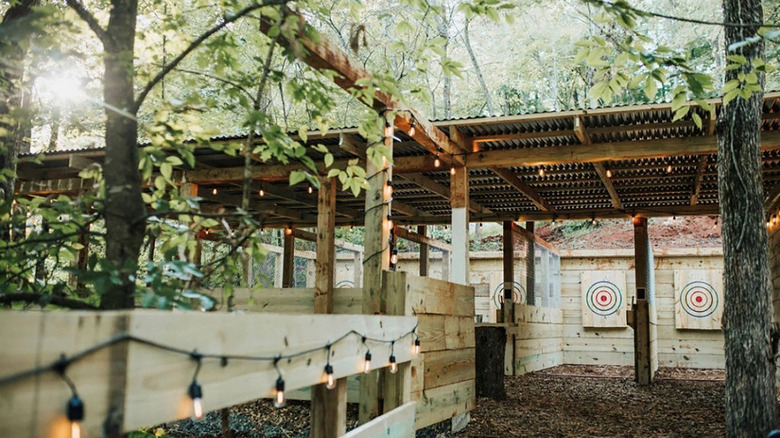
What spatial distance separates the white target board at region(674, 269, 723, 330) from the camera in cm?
1248

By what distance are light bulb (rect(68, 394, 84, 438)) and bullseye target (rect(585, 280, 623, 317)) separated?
13073 mm

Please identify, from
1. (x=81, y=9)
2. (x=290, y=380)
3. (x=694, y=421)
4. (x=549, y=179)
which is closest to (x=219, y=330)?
(x=290, y=380)

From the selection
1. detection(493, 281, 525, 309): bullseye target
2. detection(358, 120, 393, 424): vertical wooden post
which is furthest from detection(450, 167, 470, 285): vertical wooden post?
detection(493, 281, 525, 309): bullseye target

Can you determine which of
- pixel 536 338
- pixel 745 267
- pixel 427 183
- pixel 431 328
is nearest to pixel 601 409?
pixel 431 328

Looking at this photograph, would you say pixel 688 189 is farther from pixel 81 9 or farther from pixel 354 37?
pixel 81 9

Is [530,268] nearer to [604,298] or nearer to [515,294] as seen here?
[515,294]

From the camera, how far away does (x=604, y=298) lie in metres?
13.3

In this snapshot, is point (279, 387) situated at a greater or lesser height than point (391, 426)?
greater

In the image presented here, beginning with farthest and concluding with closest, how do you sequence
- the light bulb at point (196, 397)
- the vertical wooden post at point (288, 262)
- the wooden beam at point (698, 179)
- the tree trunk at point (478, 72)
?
1. the tree trunk at point (478, 72)
2. the vertical wooden post at point (288, 262)
3. the wooden beam at point (698, 179)
4. the light bulb at point (196, 397)

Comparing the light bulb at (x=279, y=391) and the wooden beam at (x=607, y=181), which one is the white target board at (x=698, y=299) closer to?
the wooden beam at (x=607, y=181)

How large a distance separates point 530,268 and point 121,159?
1023cm

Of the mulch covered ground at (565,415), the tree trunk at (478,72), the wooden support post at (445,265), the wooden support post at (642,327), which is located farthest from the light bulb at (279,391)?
the tree trunk at (478,72)

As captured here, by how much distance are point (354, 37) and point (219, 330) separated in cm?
273

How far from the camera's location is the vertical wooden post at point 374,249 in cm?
497
